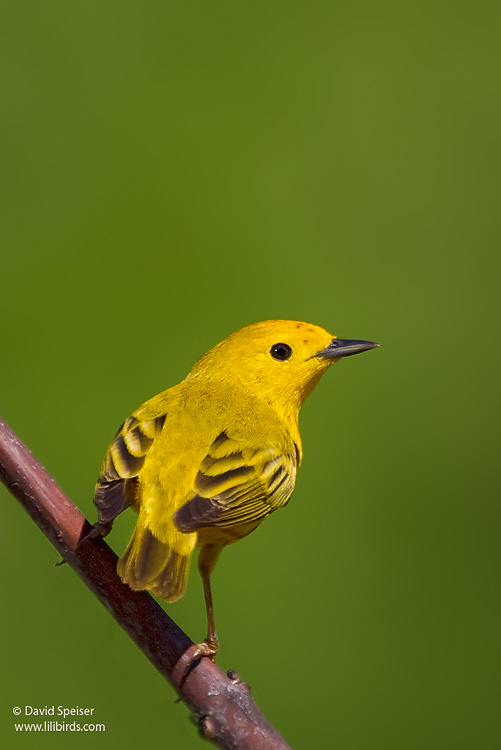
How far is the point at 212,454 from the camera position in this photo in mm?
3096

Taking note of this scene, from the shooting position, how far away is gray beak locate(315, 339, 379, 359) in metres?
3.79

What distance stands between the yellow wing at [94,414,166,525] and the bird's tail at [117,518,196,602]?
0.10m

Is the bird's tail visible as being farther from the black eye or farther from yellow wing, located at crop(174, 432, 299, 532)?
the black eye

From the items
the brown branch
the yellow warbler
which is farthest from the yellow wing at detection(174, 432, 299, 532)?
the brown branch

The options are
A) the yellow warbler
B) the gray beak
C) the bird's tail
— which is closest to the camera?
the bird's tail

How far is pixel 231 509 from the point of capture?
9.61 feet

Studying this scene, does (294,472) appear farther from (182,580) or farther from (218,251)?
Answer: (218,251)

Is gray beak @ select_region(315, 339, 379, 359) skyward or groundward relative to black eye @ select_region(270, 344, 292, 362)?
groundward

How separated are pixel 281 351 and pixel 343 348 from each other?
228 mm

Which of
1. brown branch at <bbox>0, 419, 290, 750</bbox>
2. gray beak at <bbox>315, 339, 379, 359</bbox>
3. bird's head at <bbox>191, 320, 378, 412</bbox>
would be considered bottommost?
brown branch at <bbox>0, 419, 290, 750</bbox>

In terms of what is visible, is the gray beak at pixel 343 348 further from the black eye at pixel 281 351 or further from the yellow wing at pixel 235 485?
the yellow wing at pixel 235 485

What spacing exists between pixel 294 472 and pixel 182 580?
0.78 meters

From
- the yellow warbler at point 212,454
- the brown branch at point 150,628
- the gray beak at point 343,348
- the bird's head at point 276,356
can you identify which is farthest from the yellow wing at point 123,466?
the gray beak at point 343,348

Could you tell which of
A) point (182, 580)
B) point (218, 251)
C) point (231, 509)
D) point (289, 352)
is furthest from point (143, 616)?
point (218, 251)
